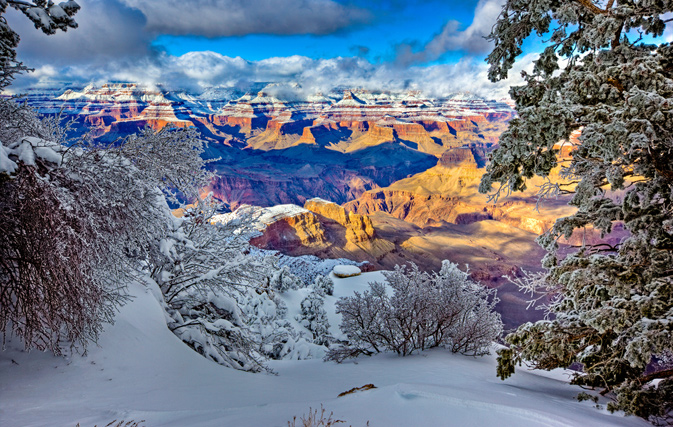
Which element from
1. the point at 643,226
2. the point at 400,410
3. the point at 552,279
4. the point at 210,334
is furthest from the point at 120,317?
the point at 643,226

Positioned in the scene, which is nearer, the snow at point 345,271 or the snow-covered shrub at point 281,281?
the snow-covered shrub at point 281,281

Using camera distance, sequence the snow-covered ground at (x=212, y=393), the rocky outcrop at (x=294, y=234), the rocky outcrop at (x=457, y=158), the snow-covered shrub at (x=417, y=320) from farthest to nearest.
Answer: the rocky outcrop at (x=457, y=158) → the rocky outcrop at (x=294, y=234) → the snow-covered shrub at (x=417, y=320) → the snow-covered ground at (x=212, y=393)

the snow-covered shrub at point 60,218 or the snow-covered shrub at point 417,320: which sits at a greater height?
the snow-covered shrub at point 60,218

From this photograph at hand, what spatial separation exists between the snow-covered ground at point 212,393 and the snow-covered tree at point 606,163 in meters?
0.88

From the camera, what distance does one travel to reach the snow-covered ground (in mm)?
3787

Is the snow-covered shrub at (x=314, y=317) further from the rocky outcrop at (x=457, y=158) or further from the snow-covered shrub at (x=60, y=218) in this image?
the rocky outcrop at (x=457, y=158)

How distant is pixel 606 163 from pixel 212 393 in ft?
19.9

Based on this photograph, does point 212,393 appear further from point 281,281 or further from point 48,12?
point 281,281

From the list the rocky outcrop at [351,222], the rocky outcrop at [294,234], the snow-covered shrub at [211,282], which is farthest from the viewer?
the rocky outcrop at [351,222]

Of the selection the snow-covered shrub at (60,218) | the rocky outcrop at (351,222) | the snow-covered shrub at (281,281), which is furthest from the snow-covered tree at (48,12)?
the rocky outcrop at (351,222)

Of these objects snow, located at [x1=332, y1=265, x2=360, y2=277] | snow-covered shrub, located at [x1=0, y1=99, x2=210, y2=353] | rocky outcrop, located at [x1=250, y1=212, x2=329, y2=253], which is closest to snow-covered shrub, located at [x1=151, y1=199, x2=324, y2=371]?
snow-covered shrub, located at [x1=0, y1=99, x2=210, y2=353]

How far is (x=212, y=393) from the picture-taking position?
210 inches

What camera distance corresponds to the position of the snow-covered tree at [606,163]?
3295 millimetres

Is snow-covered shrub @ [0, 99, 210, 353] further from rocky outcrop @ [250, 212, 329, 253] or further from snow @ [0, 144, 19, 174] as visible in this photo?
rocky outcrop @ [250, 212, 329, 253]
